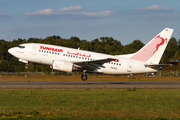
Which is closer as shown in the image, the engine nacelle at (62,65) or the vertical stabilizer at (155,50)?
the engine nacelle at (62,65)

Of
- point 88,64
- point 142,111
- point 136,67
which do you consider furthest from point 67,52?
point 142,111

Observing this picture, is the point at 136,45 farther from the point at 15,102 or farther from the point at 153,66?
the point at 15,102

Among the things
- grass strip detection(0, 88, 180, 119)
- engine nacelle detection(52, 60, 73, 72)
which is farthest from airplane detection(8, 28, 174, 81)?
grass strip detection(0, 88, 180, 119)

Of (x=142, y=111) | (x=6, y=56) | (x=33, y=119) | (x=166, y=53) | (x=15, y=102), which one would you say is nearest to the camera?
(x=33, y=119)

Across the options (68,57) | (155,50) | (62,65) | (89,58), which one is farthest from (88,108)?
(155,50)

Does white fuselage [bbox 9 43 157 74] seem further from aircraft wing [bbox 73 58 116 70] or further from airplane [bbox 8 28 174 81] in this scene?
aircraft wing [bbox 73 58 116 70]

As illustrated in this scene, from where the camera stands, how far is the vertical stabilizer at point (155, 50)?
3609 cm

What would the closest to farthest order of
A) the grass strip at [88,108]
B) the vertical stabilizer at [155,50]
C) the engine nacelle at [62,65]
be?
1. the grass strip at [88,108]
2. the engine nacelle at [62,65]
3. the vertical stabilizer at [155,50]

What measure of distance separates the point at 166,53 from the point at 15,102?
396 ft

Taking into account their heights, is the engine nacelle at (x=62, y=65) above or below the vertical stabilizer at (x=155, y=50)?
below

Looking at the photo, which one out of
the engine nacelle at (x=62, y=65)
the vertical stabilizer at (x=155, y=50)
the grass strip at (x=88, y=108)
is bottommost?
the grass strip at (x=88, y=108)

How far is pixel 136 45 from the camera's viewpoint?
130 metres

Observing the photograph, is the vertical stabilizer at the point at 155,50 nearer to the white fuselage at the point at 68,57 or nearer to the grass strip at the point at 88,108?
the white fuselage at the point at 68,57

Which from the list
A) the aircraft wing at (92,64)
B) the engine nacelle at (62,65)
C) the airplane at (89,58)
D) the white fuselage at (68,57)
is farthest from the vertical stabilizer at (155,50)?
the engine nacelle at (62,65)
